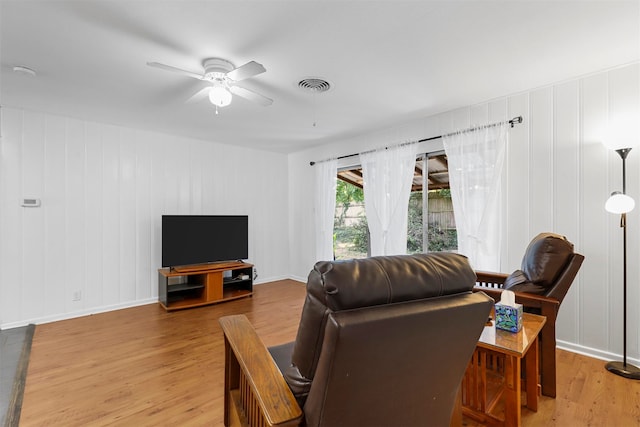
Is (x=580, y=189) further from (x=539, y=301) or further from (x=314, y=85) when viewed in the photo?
(x=314, y=85)

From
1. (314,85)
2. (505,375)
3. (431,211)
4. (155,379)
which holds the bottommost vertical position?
(155,379)

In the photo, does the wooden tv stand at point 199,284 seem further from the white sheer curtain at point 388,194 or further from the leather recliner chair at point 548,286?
the leather recliner chair at point 548,286

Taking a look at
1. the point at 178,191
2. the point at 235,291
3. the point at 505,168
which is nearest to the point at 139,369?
the point at 235,291

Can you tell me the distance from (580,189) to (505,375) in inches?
76.2

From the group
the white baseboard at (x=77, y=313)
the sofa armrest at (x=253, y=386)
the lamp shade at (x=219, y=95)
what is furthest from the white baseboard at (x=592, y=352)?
the white baseboard at (x=77, y=313)

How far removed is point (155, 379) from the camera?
229 centimetres


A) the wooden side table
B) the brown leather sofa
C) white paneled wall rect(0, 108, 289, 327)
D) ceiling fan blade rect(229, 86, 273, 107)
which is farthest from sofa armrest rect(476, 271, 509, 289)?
white paneled wall rect(0, 108, 289, 327)

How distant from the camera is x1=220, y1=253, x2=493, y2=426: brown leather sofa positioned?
0.86 meters

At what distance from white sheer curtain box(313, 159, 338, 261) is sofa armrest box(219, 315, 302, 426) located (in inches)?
133

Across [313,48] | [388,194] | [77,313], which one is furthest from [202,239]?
[313,48]

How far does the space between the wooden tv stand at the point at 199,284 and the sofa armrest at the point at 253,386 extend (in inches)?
101

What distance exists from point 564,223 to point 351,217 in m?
2.75

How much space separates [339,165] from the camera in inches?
194

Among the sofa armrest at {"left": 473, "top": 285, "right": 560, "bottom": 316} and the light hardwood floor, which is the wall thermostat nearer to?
the light hardwood floor
